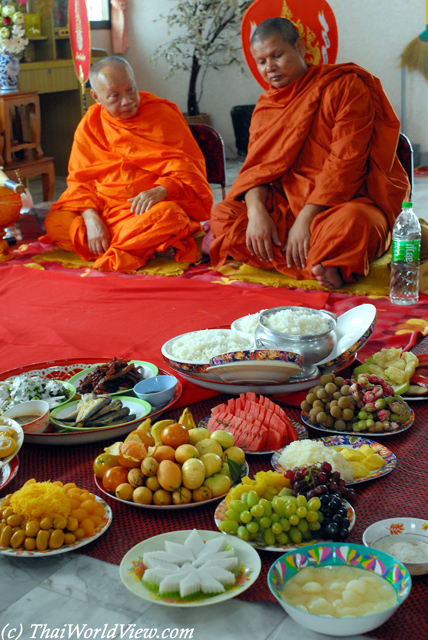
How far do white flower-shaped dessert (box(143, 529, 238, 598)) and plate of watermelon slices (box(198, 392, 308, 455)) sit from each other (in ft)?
1.52

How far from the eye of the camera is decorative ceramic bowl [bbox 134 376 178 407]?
6.37 ft

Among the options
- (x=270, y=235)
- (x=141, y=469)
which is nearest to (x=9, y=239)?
(x=270, y=235)

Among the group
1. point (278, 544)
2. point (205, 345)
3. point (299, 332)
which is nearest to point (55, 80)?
point (205, 345)

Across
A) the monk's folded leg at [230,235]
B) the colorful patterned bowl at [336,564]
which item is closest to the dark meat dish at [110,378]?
the colorful patterned bowl at [336,564]

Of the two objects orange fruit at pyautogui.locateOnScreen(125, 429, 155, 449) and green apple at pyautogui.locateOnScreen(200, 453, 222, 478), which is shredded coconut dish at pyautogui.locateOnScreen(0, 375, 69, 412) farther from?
green apple at pyautogui.locateOnScreen(200, 453, 222, 478)

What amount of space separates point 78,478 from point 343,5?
7265 millimetres

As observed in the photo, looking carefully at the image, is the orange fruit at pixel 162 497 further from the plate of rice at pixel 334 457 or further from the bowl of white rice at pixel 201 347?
the bowl of white rice at pixel 201 347

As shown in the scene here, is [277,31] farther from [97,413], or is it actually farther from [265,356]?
[97,413]

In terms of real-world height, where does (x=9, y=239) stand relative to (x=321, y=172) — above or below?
below

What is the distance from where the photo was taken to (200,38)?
25.6 ft

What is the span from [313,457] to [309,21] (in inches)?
115

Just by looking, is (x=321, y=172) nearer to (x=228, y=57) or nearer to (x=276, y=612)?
(x=276, y=612)

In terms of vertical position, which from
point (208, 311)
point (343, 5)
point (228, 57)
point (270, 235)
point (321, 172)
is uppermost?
point (343, 5)

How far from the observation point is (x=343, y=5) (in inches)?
296
